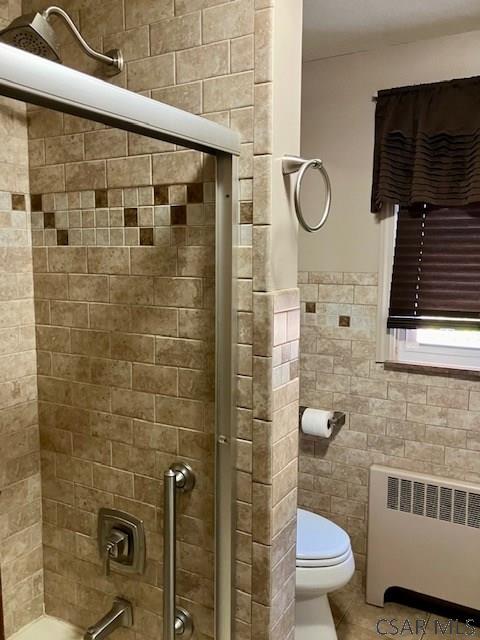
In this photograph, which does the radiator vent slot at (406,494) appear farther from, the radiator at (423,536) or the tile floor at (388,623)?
the tile floor at (388,623)

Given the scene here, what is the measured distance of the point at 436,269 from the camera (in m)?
2.29

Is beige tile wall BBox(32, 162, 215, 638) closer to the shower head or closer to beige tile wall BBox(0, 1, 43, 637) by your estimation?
beige tile wall BBox(0, 1, 43, 637)

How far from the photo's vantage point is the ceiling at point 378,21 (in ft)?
6.35

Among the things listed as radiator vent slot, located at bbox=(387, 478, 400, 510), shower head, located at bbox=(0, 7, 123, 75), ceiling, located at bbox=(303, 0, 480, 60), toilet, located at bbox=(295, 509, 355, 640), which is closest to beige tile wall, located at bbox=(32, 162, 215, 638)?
shower head, located at bbox=(0, 7, 123, 75)

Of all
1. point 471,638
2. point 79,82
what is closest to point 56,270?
point 79,82

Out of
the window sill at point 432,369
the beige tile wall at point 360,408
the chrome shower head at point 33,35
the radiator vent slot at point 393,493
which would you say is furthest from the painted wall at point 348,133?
the chrome shower head at point 33,35

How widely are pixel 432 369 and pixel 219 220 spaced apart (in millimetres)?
1427

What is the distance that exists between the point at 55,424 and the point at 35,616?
622mm

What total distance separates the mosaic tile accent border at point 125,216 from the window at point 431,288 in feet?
4.21

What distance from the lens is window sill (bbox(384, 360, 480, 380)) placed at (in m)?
2.24

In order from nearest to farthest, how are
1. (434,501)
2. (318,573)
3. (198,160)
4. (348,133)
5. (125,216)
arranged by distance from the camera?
(198,160)
(125,216)
(318,573)
(434,501)
(348,133)

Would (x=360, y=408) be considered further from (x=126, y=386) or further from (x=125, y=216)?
(x=125, y=216)

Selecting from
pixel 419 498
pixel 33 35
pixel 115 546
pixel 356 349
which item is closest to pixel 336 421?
pixel 356 349

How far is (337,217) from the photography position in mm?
2477
